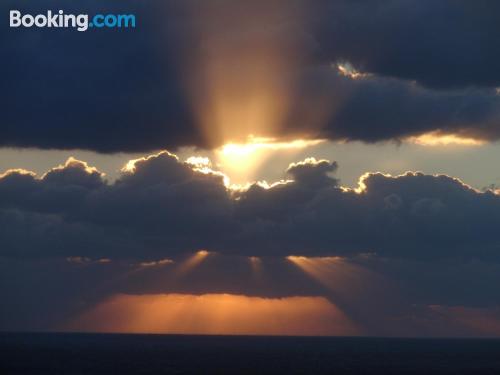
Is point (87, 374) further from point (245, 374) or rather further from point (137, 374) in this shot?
point (245, 374)

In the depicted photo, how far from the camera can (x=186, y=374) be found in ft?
643

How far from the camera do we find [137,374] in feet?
653

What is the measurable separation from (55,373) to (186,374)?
96.5 feet

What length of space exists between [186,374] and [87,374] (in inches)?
860

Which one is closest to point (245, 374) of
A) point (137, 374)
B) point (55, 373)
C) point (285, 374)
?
point (285, 374)

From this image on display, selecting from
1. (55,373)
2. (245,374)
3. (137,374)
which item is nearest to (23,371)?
(55,373)

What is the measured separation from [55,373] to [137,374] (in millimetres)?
18201

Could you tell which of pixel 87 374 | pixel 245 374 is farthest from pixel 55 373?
pixel 245 374

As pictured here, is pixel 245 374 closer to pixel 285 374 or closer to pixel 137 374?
pixel 285 374

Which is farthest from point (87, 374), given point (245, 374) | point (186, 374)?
point (245, 374)

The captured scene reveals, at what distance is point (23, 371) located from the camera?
199625 millimetres

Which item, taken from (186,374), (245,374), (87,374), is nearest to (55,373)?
(87,374)

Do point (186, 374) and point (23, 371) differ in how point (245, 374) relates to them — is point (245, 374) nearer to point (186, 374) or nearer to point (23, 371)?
point (186, 374)

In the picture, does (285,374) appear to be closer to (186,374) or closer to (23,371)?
(186,374)
